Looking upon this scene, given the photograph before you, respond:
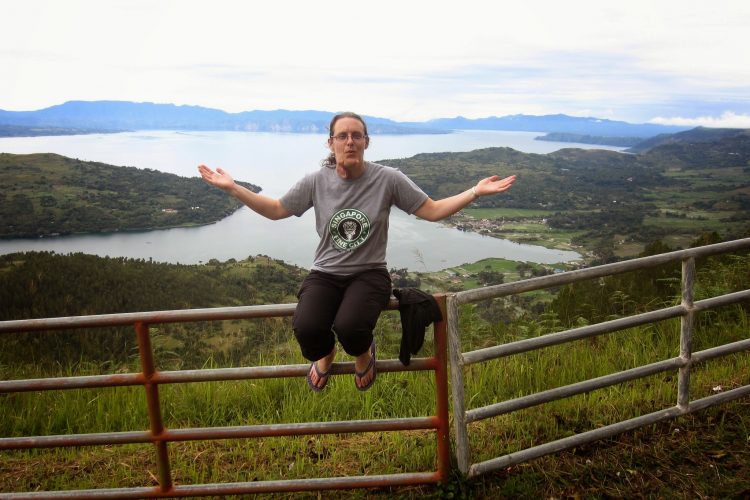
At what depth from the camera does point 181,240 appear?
91688mm

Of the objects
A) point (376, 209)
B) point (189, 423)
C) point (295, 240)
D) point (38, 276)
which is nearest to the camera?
point (376, 209)

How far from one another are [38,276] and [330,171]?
50.7m

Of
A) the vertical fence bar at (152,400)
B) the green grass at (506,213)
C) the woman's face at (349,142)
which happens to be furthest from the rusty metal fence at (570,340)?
the green grass at (506,213)

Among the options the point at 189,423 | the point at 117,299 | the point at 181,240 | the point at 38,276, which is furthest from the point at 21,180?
the point at 189,423

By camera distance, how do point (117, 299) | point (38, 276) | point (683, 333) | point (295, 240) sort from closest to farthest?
point (683, 333) → point (117, 299) → point (38, 276) → point (295, 240)

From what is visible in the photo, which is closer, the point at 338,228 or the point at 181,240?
the point at 338,228

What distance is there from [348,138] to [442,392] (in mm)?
1353

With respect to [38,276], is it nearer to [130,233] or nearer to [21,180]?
[130,233]

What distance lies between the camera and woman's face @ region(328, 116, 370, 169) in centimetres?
264

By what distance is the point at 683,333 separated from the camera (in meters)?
3.12

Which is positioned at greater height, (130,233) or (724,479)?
(724,479)

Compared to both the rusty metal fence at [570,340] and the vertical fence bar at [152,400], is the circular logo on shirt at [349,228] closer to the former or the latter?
the rusty metal fence at [570,340]

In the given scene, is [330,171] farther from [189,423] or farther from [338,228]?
[189,423]

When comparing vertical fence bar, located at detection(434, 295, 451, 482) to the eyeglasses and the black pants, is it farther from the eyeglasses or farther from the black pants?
the eyeglasses
